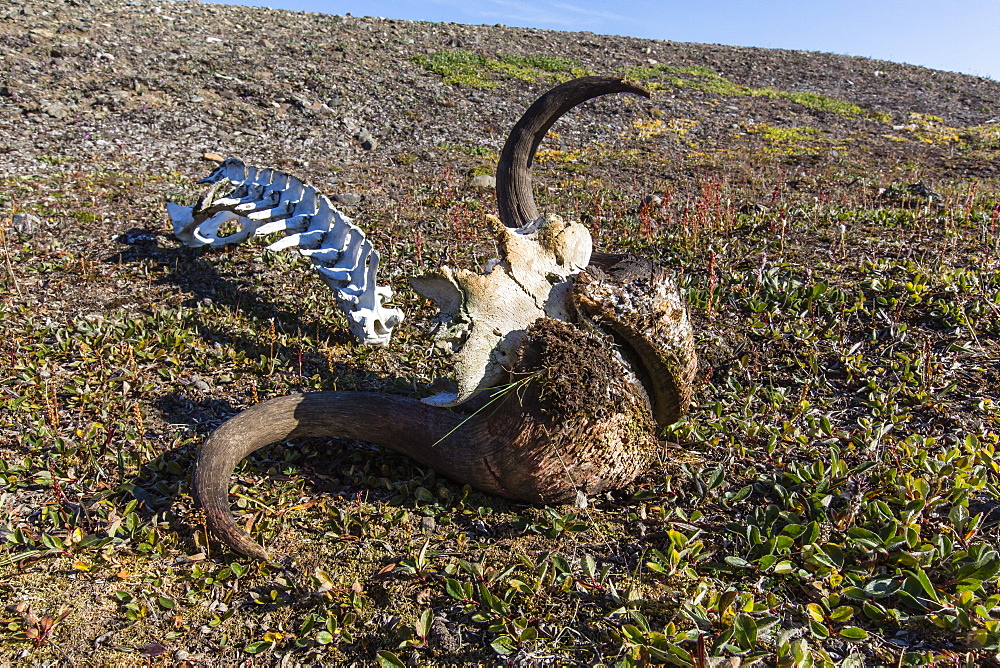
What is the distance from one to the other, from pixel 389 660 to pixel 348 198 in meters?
7.22

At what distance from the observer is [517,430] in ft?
10.8

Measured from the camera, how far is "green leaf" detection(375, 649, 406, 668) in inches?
102

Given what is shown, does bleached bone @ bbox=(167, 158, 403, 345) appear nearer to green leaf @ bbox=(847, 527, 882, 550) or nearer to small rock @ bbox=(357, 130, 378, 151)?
green leaf @ bbox=(847, 527, 882, 550)

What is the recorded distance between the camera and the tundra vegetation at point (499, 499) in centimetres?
273

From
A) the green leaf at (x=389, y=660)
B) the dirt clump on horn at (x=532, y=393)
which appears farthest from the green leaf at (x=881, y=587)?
the green leaf at (x=389, y=660)

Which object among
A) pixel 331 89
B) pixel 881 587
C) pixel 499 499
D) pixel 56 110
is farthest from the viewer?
pixel 331 89

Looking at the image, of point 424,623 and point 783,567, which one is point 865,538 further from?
point 424,623

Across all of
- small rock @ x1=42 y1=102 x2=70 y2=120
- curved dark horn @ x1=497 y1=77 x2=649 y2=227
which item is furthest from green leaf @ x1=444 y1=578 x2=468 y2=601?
small rock @ x1=42 y1=102 x2=70 y2=120

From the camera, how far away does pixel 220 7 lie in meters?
20.4

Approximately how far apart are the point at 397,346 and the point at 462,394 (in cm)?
221

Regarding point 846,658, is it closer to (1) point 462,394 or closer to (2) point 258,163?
(1) point 462,394

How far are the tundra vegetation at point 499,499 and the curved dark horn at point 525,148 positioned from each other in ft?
4.19

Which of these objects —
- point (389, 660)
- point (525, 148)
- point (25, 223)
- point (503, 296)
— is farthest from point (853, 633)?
point (25, 223)

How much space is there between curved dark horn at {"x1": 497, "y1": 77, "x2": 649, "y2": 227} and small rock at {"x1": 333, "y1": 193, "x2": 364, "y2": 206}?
4754 millimetres
